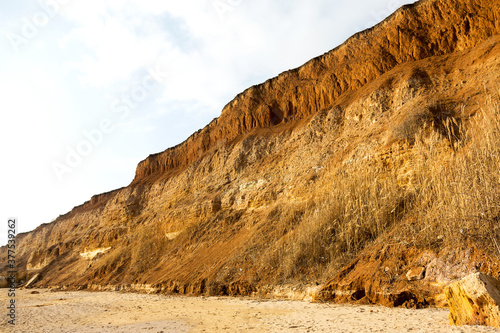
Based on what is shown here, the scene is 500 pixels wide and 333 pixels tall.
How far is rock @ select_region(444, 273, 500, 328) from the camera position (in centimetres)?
458

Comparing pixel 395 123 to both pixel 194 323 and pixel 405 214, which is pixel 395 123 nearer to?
pixel 405 214

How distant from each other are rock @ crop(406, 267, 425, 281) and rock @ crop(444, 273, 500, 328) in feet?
10.3

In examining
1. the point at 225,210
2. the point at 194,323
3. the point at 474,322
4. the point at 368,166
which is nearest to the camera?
the point at 474,322

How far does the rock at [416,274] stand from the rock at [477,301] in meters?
3.14

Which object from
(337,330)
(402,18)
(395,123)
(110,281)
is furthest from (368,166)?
(110,281)

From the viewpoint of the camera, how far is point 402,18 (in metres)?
21.2

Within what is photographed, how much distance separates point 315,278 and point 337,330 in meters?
5.72

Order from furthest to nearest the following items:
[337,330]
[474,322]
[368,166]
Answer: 1. [368,166]
2. [337,330]
3. [474,322]

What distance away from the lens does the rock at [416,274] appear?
8094 mm

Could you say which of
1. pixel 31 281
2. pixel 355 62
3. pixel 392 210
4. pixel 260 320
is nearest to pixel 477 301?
pixel 260 320

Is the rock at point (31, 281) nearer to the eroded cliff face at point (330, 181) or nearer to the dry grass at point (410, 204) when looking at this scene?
the eroded cliff face at point (330, 181)

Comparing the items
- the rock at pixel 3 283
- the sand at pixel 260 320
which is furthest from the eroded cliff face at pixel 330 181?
the rock at pixel 3 283

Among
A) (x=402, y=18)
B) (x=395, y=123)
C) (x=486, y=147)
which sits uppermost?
(x=402, y=18)

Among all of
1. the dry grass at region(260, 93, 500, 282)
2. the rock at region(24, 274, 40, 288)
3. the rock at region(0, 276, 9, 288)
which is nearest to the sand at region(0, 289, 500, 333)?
the dry grass at region(260, 93, 500, 282)
